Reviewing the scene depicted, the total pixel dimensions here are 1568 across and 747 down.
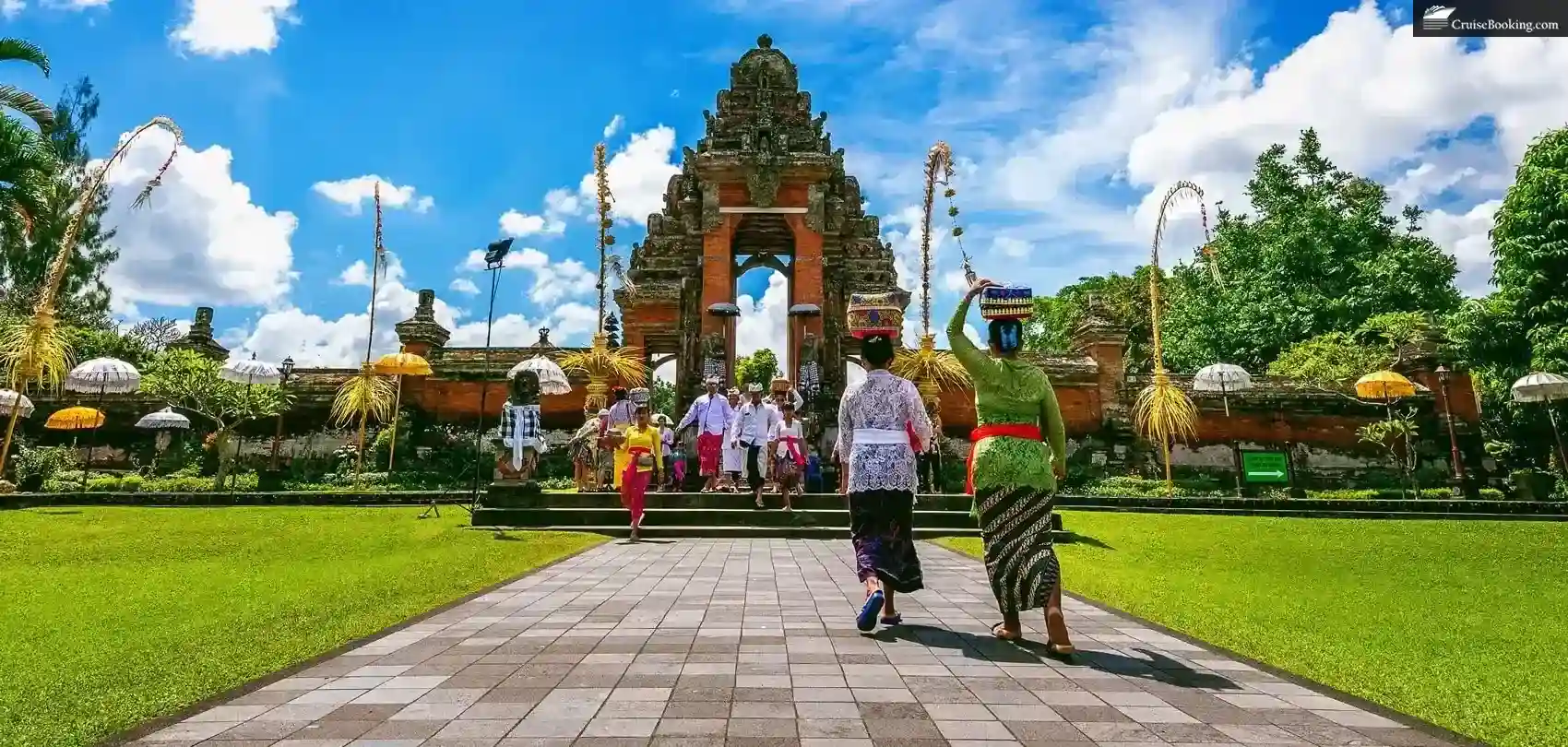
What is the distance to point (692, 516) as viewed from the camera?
477 inches

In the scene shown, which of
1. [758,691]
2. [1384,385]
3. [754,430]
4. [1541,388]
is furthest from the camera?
[1384,385]

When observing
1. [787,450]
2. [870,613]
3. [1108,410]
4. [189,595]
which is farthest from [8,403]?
[1108,410]

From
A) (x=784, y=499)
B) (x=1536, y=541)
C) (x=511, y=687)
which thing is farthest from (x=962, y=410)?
(x=511, y=687)

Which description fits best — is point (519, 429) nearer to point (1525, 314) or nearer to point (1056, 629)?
point (1056, 629)

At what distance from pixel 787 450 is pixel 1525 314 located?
2210 cm

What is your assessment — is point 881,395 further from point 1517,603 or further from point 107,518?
point 107,518

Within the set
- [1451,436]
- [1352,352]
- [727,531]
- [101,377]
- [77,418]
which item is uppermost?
[1352,352]

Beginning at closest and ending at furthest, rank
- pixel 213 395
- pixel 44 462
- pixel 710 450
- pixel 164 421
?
pixel 710 450
pixel 213 395
pixel 44 462
pixel 164 421

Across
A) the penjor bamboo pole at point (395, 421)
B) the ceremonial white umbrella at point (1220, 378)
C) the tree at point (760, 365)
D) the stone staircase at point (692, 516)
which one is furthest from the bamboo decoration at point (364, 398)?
the tree at point (760, 365)

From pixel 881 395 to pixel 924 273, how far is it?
19.0 m

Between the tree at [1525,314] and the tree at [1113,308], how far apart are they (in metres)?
11.4

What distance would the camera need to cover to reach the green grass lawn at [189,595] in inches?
126

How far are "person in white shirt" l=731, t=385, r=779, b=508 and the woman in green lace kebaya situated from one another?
25.7 feet

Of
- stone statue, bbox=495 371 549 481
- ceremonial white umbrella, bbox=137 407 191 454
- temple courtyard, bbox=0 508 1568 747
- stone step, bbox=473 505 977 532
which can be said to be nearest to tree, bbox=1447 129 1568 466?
temple courtyard, bbox=0 508 1568 747
